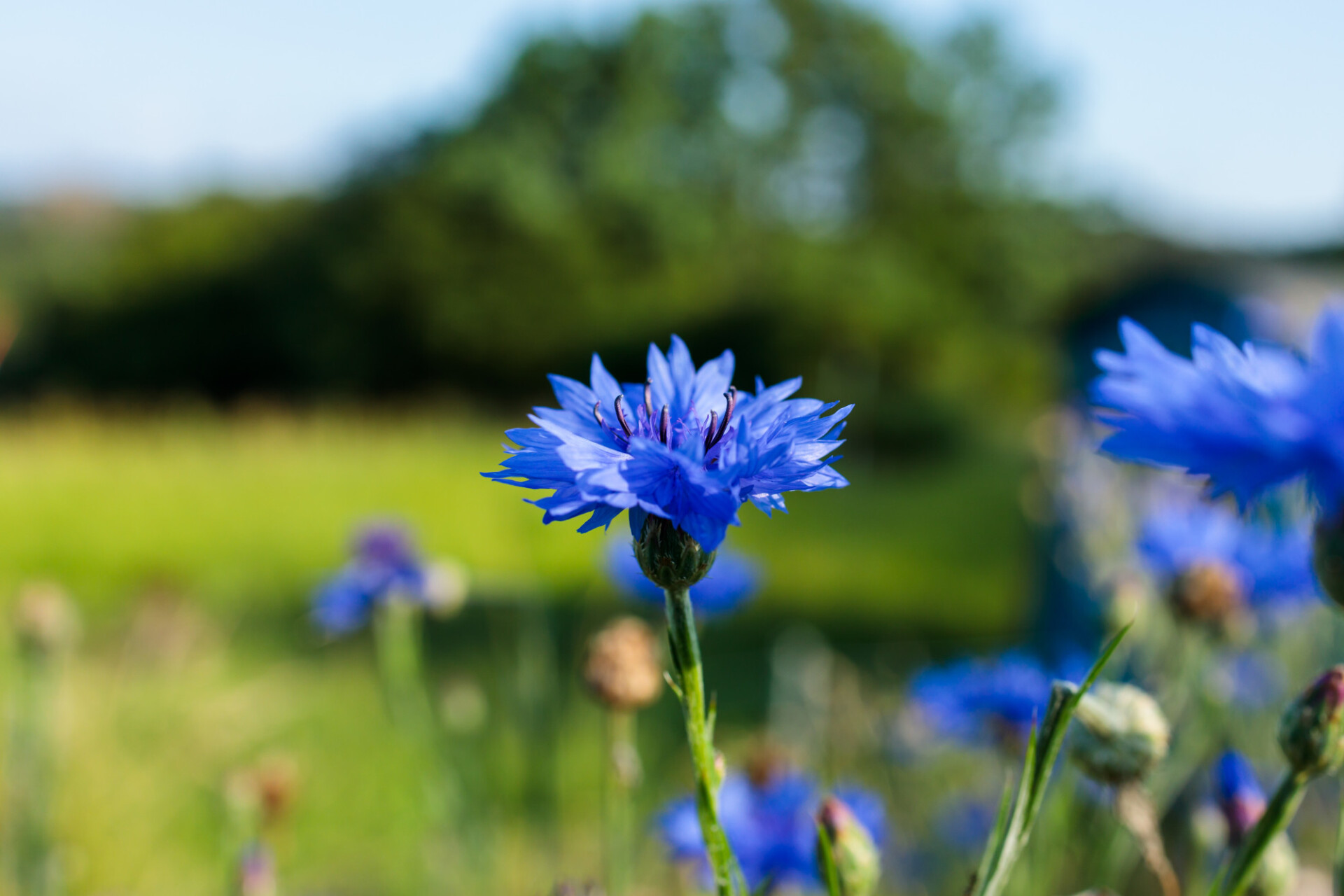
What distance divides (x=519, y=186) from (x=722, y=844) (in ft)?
29.5

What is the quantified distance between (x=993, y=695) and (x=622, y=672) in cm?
28

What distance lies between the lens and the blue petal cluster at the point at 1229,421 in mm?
284

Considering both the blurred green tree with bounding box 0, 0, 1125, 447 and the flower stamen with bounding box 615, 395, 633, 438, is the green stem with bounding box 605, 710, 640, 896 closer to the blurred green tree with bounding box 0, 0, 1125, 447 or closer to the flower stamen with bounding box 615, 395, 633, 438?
the flower stamen with bounding box 615, 395, 633, 438

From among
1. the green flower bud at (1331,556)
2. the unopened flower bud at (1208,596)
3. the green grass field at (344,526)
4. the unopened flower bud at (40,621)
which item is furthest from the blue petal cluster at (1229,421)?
the green grass field at (344,526)

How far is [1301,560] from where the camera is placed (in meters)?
0.79

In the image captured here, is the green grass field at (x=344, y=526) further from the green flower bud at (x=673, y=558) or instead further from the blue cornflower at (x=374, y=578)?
the green flower bud at (x=673, y=558)

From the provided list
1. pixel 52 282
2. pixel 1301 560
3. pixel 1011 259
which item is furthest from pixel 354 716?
pixel 52 282

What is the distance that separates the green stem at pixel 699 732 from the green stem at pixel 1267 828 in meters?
0.16

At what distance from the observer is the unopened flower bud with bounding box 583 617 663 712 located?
0.61 meters

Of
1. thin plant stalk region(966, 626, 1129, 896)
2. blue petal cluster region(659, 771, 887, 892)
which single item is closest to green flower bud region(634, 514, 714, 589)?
thin plant stalk region(966, 626, 1129, 896)

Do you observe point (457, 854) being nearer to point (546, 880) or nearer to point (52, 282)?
point (546, 880)

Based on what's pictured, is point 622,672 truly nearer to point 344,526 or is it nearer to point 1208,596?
point 1208,596

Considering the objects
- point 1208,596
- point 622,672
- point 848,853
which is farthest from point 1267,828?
point 1208,596

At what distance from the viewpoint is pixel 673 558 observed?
333mm
